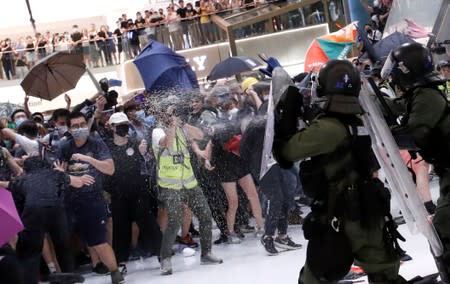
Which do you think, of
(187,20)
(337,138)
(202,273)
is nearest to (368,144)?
(337,138)

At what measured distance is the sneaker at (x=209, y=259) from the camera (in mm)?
7027

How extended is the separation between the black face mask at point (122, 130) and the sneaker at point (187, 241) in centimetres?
133

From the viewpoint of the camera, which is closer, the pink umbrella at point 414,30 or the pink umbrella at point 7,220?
the pink umbrella at point 7,220

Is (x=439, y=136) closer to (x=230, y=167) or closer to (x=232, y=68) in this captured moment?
(x=230, y=167)

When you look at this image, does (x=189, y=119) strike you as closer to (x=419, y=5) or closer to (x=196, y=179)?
(x=196, y=179)

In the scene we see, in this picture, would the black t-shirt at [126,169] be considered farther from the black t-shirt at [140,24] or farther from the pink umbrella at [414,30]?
the black t-shirt at [140,24]

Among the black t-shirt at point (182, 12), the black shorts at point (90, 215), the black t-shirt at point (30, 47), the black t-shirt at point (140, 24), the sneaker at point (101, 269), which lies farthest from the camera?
the black t-shirt at point (182, 12)

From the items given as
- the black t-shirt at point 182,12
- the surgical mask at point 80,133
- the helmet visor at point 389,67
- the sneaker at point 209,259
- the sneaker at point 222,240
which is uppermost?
the helmet visor at point 389,67

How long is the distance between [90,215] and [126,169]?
25.9 inches

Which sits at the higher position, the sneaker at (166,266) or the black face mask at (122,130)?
the black face mask at (122,130)

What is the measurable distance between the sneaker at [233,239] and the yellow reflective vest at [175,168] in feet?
3.15

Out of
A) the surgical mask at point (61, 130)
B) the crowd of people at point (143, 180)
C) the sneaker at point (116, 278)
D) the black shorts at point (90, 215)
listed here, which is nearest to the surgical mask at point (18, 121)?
the crowd of people at point (143, 180)

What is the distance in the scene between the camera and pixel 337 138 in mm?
3979

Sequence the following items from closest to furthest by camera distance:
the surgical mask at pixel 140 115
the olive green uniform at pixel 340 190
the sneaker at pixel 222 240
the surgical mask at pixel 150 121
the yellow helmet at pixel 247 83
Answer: the olive green uniform at pixel 340 190
the surgical mask at pixel 150 121
the surgical mask at pixel 140 115
the sneaker at pixel 222 240
the yellow helmet at pixel 247 83
